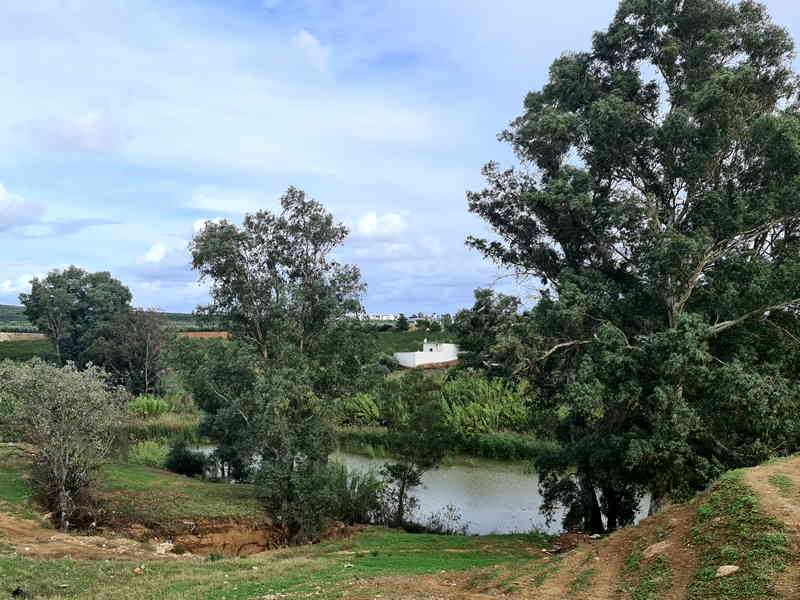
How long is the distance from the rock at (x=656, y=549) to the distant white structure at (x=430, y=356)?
44.1m

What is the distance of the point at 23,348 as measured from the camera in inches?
2665

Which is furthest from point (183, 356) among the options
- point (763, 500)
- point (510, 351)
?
point (763, 500)

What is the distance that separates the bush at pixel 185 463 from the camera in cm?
2700

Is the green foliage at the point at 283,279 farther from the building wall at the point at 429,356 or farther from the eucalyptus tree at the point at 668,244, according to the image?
the building wall at the point at 429,356

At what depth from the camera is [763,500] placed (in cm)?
933

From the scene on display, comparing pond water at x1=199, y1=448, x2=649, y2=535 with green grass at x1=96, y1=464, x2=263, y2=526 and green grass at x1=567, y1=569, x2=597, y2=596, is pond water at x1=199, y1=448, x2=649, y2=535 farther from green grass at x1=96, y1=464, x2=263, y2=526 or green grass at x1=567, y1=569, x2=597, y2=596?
green grass at x1=567, y1=569, x2=597, y2=596

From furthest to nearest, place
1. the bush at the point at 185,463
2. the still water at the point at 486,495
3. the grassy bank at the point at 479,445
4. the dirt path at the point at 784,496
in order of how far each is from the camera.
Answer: the grassy bank at the point at 479,445 < the bush at the point at 185,463 < the still water at the point at 486,495 < the dirt path at the point at 784,496

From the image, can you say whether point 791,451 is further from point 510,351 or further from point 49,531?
point 49,531

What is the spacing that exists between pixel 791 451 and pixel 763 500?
6680 mm

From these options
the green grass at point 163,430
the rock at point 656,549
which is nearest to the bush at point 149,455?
the green grass at point 163,430

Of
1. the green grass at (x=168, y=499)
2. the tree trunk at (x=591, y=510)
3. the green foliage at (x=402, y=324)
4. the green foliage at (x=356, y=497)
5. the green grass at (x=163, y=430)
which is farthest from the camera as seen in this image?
the green foliage at (x=402, y=324)

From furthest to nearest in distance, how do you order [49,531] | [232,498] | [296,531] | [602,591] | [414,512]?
1. [414,512]
2. [232,498]
3. [296,531]
4. [49,531]
5. [602,591]

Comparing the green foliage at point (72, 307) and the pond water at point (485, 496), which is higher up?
the green foliage at point (72, 307)

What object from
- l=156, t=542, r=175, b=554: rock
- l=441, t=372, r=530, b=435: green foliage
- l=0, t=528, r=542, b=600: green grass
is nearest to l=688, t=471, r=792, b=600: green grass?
l=0, t=528, r=542, b=600: green grass
